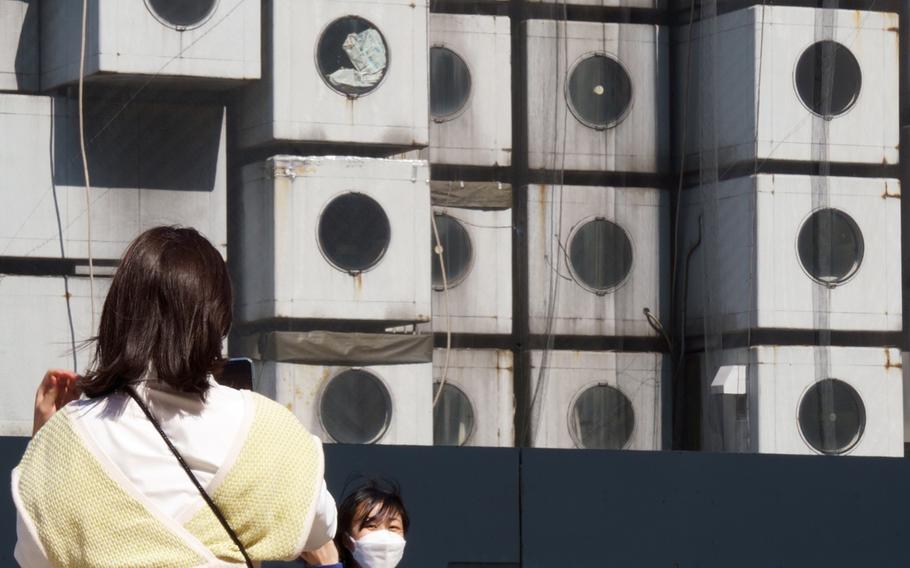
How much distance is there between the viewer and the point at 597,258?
22.4 ft

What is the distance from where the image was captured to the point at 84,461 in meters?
2.37

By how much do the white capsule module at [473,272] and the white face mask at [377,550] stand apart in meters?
2.60

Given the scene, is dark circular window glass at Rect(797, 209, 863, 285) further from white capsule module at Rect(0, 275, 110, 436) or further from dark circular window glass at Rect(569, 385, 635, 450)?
white capsule module at Rect(0, 275, 110, 436)

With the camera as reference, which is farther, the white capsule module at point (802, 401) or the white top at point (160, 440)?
the white capsule module at point (802, 401)

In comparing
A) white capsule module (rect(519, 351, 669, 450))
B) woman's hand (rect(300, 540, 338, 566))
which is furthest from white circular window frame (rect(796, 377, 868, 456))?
woman's hand (rect(300, 540, 338, 566))

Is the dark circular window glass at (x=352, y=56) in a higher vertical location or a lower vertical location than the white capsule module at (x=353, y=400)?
higher

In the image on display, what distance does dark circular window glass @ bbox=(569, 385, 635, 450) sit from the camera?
667 cm

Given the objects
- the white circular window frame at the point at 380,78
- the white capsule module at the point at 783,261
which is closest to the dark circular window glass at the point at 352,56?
the white circular window frame at the point at 380,78

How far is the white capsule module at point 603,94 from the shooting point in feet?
22.3

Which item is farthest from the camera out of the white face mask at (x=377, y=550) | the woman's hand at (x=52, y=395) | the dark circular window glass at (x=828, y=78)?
the dark circular window glass at (x=828, y=78)

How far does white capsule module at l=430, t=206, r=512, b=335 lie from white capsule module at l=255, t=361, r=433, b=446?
0.85ft

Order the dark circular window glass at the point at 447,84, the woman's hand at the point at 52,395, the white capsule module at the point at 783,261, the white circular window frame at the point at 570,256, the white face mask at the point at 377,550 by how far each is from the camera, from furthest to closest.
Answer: the white capsule module at the point at 783,261 → the white circular window frame at the point at 570,256 → the dark circular window glass at the point at 447,84 → the white face mask at the point at 377,550 → the woman's hand at the point at 52,395

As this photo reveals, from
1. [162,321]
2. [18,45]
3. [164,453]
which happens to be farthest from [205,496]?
[18,45]

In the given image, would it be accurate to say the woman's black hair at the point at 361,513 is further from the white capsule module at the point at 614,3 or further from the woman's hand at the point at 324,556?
the white capsule module at the point at 614,3
